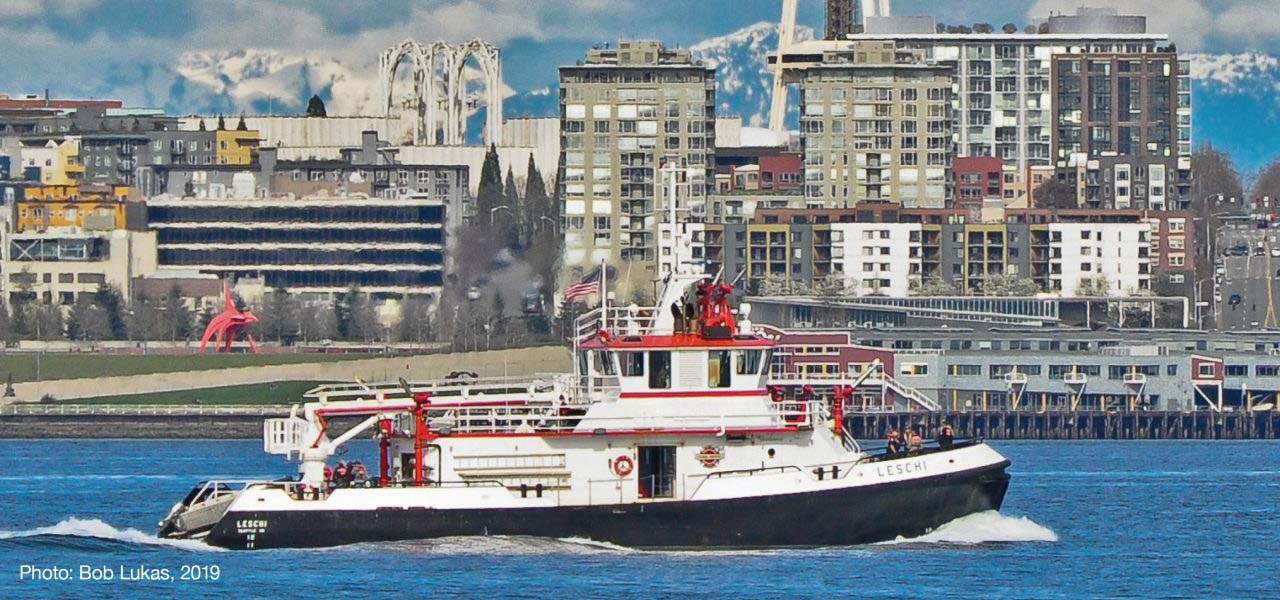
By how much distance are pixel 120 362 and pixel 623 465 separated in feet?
388

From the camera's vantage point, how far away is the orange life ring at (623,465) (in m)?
72.9

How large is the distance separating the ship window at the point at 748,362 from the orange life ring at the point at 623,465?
10.3 ft

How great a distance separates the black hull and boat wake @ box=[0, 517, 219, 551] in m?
2.88

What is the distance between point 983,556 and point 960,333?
96304mm

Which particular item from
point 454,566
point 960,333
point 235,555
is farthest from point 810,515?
point 960,333

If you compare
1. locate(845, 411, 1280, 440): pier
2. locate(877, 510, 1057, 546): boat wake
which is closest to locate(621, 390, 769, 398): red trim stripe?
Result: locate(877, 510, 1057, 546): boat wake

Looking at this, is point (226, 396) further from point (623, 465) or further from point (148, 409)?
point (623, 465)

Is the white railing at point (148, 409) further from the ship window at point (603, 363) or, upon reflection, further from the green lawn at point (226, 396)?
the ship window at point (603, 363)

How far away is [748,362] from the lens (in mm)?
73000

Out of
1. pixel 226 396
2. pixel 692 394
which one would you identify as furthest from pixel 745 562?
pixel 226 396

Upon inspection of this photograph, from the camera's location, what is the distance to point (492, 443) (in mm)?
73438

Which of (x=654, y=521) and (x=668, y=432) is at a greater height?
(x=668, y=432)

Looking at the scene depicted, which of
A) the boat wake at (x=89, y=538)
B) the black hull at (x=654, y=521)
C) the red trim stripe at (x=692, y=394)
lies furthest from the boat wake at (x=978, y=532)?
the boat wake at (x=89, y=538)

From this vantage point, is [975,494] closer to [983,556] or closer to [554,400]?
[983,556]
